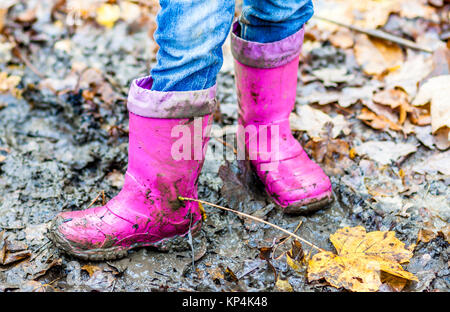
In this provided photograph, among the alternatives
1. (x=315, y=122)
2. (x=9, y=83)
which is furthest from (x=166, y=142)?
(x=9, y=83)

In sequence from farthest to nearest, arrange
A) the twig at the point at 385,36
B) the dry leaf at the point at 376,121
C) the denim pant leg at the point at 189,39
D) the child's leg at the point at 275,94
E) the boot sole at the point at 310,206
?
1. the twig at the point at 385,36
2. the dry leaf at the point at 376,121
3. the boot sole at the point at 310,206
4. the child's leg at the point at 275,94
5. the denim pant leg at the point at 189,39

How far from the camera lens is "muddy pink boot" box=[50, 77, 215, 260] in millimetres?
1223

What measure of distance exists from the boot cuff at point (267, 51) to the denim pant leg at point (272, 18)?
34 mm

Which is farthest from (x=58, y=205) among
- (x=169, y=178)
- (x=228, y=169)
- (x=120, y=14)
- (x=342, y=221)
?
(x=120, y=14)

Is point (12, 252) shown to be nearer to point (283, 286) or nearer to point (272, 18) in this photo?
point (283, 286)

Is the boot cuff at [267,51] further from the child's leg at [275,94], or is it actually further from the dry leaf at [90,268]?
the dry leaf at [90,268]

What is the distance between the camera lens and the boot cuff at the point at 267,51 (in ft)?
4.77

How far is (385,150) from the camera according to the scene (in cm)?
187

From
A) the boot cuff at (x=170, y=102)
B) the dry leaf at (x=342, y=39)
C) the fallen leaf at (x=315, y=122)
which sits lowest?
the fallen leaf at (x=315, y=122)

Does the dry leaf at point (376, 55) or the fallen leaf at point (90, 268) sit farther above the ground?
the dry leaf at point (376, 55)

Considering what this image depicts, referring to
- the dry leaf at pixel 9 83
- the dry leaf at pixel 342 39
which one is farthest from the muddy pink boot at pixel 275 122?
the dry leaf at pixel 9 83

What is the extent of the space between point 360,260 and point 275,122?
59 cm

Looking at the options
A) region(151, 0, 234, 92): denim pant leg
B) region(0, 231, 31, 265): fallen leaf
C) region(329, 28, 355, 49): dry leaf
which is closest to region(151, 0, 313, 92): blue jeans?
region(151, 0, 234, 92): denim pant leg
